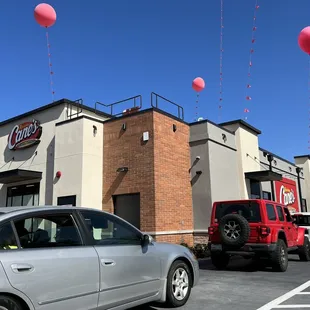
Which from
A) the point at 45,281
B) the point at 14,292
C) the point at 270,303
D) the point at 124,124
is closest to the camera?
the point at 14,292

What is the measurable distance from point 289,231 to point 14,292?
31.5 feet

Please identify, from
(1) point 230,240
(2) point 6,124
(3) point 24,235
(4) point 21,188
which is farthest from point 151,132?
(3) point 24,235

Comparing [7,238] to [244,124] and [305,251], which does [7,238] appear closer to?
[305,251]

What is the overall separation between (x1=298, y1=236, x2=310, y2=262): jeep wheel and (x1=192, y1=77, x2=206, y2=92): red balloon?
26.9 ft

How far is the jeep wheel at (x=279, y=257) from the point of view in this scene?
996 centimetres

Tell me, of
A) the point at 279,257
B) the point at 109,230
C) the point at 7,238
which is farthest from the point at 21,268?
the point at 279,257

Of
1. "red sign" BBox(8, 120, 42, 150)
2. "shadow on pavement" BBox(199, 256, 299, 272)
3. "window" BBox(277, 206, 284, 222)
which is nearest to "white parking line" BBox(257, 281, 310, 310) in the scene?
"shadow on pavement" BBox(199, 256, 299, 272)

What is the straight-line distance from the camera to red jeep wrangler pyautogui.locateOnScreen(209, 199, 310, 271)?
999 centimetres

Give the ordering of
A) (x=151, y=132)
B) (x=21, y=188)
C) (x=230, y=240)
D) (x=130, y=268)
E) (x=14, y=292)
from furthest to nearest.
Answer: (x=21, y=188)
(x=151, y=132)
(x=230, y=240)
(x=130, y=268)
(x=14, y=292)

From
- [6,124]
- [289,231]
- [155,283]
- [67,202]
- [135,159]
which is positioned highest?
[6,124]

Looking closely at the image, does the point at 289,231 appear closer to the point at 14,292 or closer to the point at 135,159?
the point at 135,159

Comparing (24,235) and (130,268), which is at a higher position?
(24,235)

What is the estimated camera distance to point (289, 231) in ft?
37.6

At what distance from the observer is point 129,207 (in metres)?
15.3
